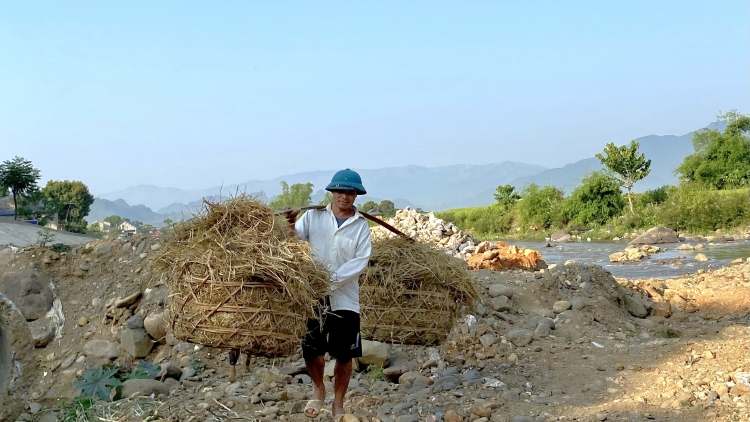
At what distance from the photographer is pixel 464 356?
596cm

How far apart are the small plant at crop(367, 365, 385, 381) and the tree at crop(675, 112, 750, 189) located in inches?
1310

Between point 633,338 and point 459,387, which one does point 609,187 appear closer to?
point 633,338

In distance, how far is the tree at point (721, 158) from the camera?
33.8 m

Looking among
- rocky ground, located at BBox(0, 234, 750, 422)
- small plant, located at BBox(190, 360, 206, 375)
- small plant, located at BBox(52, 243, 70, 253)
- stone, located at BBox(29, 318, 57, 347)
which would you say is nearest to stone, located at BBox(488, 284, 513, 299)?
rocky ground, located at BBox(0, 234, 750, 422)

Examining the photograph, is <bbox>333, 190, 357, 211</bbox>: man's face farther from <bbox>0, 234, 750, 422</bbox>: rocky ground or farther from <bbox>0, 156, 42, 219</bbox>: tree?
<bbox>0, 156, 42, 219</bbox>: tree

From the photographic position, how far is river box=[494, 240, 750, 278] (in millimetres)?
15319

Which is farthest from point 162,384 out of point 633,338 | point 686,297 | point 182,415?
point 686,297

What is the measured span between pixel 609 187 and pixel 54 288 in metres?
29.7

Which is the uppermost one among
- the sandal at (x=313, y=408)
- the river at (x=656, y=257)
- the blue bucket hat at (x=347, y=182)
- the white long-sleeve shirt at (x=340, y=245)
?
the blue bucket hat at (x=347, y=182)

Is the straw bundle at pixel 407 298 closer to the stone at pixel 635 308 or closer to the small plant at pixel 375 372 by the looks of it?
the small plant at pixel 375 372

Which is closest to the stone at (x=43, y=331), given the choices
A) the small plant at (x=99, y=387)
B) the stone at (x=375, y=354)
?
the small plant at (x=99, y=387)

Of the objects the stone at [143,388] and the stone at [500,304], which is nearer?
the stone at [143,388]

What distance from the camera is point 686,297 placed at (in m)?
9.57

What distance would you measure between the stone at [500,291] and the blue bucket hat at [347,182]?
4414mm
